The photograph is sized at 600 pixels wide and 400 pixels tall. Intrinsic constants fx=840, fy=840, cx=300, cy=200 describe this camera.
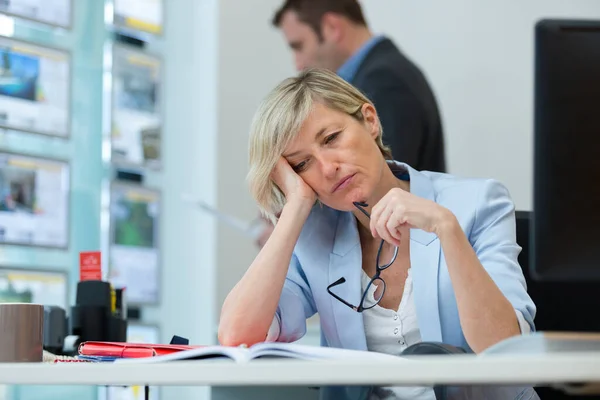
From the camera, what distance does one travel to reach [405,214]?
1343 millimetres

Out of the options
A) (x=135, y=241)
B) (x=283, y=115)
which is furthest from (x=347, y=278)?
(x=135, y=241)

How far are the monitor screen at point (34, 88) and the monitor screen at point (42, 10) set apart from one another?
0.11 meters

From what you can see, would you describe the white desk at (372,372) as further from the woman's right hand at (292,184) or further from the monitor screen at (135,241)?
the monitor screen at (135,241)

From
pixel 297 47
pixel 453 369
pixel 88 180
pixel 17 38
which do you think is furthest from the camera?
pixel 297 47

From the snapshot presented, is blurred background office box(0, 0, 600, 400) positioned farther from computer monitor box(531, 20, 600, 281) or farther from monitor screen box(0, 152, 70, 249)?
computer monitor box(531, 20, 600, 281)

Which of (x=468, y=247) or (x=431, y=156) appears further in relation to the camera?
(x=431, y=156)

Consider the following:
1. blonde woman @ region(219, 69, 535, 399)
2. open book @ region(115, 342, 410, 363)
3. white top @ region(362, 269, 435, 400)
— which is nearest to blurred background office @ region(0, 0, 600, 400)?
blonde woman @ region(219, 69, 535, 399)

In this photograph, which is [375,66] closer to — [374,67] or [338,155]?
[374,67]

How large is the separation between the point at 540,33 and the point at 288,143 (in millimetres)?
795

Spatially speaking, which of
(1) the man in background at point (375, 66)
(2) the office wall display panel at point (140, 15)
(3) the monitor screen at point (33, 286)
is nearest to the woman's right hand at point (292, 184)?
(1) the man in background at point (375, 66)

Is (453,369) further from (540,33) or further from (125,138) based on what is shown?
(125,138)

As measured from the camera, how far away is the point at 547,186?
3.01 feet

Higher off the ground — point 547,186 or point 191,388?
point 547,186

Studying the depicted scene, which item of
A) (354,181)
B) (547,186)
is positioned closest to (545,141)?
(547,186)
